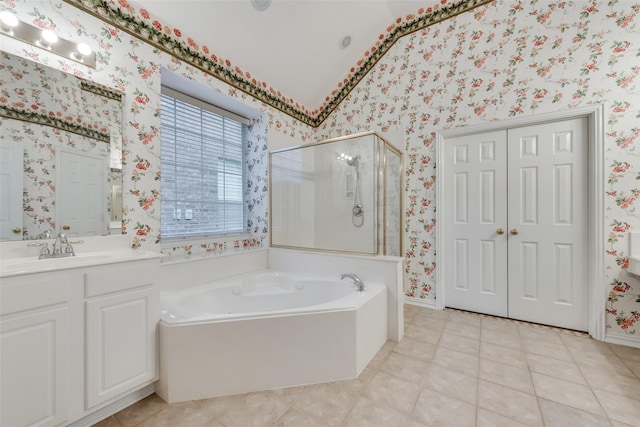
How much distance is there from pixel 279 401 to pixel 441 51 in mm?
3472

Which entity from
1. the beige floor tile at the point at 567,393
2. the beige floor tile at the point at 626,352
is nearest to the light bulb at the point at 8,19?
the beige floor tile at the point at 567,393

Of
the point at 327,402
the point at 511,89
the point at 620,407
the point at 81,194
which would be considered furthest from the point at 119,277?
the point at 511,89

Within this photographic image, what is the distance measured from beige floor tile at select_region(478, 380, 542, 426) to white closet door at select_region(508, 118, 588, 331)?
50.7 inches

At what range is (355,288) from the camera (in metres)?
2.11

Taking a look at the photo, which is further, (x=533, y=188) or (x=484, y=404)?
(x=533, y=188)

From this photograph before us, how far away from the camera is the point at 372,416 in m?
1.32

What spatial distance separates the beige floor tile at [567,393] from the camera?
4.53 feet

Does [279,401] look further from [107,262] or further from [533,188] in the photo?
[533,188]

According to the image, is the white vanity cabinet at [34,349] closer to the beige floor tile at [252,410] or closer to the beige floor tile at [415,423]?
the beige floor tile at [252,410]

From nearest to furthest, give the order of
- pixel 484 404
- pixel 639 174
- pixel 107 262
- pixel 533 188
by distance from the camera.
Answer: pixel 107 262, pixel 484 404, pixel 639 174, pixel 533 188

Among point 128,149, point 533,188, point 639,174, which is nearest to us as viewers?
point 128,149

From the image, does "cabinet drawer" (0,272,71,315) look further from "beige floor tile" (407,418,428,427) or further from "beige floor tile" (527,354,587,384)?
"beige floor tile" (527,354,587,384)

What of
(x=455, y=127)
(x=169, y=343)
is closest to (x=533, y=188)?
(x=455, y=127)

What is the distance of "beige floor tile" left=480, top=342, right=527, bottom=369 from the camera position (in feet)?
5.84
